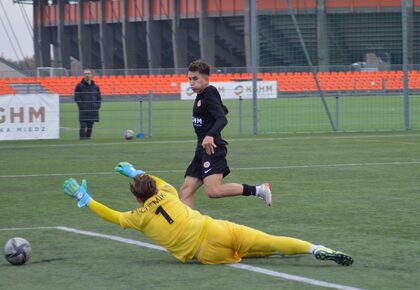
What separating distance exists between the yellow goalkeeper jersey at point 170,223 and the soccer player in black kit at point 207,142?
178 cm

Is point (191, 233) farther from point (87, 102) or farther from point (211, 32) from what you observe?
point (211, 32)

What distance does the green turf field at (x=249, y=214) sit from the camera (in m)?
8.02

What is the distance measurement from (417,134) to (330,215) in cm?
1685

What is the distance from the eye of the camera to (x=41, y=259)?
9086mm

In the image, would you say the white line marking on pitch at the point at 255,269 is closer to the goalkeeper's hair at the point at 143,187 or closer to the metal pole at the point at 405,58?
the goalkeeper's hair at the point at 143,187

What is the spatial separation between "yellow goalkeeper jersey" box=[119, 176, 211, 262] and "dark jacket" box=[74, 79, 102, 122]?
20506 millimetres

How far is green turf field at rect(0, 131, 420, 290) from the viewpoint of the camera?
8.02 metres

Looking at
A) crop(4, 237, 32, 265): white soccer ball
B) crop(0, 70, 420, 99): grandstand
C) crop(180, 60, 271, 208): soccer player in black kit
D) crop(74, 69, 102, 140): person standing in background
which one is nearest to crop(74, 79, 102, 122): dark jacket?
crop(74, 69, 102, 140): person standing in background

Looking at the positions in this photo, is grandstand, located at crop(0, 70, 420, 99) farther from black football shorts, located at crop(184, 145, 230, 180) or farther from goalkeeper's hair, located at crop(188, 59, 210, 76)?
goalkeeper's hair, located at crop(188, 59, 210, 76)

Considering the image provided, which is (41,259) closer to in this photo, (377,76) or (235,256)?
(235,256)

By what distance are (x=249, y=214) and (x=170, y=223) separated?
12.5ft

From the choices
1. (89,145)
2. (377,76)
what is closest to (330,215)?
(89,145)

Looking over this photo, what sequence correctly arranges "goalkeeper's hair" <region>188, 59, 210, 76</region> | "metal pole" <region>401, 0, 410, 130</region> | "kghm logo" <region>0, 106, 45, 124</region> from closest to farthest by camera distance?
"goalkeeper's hair" <region>188, 59, 210, 76</region> < "kghm logo" <region>0, 106, 45, 124</region> < "metal pole" <region>401, 0, 410, 130</region>

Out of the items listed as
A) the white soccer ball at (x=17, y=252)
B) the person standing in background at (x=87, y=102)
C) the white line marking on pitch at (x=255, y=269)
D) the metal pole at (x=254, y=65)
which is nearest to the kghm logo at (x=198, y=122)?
the white line marking on pitch at (x=255, y=269)
